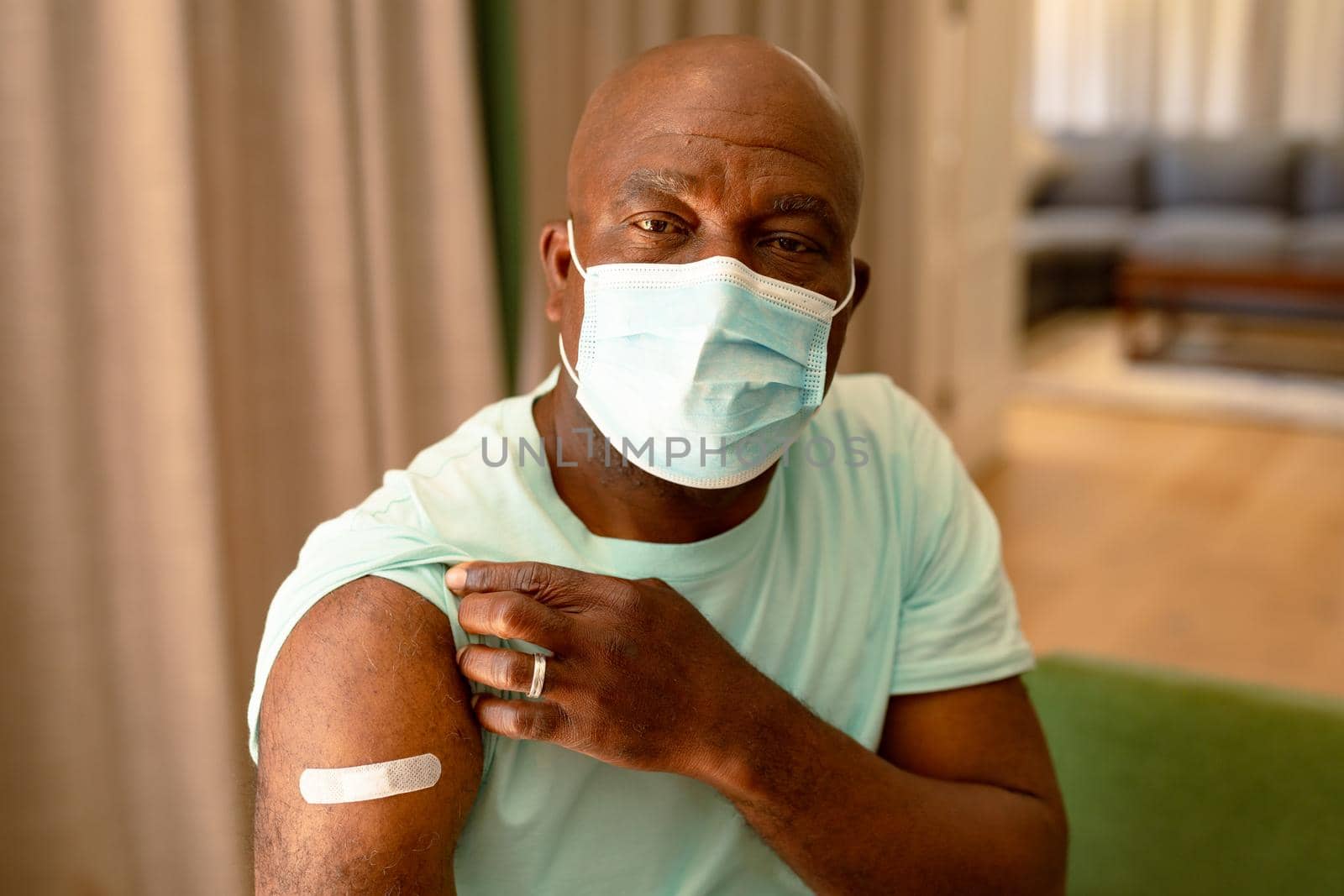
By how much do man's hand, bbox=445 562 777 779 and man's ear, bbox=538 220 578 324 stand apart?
340mm

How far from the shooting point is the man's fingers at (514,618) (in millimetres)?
909

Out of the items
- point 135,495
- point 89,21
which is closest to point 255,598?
Result: point 135,495

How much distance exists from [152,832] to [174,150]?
1.01 meters

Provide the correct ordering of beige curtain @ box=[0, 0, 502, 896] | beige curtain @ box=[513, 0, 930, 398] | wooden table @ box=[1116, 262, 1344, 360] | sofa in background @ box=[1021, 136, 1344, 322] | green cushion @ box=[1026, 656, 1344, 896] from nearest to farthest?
green cushion @ box=[1026, 656, 1344, 896] < beige curtain @ box=[0, 0, 502, 896] < beige curtain @ box=[513, 0, 930, 398] < wooden table @ box=[1116, 262, 1344, 360] < sofa in background @ box=[1021, 136, 1344, 322]

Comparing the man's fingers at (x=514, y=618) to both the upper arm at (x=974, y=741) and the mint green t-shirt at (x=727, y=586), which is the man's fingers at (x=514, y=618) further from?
the upper arm at (x=974, y=741)

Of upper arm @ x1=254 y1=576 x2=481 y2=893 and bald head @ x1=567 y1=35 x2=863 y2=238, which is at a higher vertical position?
bald head @ x1=567 y1=35 x2=863 y2=238

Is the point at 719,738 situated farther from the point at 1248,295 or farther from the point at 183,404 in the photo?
the point at 1248,295

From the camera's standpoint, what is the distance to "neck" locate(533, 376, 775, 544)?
1.13m

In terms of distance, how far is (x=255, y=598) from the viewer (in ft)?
6.80

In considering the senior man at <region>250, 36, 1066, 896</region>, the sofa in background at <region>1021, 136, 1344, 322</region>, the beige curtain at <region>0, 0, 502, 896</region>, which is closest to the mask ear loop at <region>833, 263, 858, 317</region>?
the senior man at <region>250, 36, 1066, 896</region>

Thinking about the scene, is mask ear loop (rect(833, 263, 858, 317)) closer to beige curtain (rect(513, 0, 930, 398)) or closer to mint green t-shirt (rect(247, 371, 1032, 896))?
mint green t-shirt (rect(247, 371, 1032, 896))

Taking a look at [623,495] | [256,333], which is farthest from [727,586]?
[256,333]

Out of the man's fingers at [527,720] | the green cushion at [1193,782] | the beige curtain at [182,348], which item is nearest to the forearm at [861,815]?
the man's fingers at [527,720]

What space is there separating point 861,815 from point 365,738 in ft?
1.39
